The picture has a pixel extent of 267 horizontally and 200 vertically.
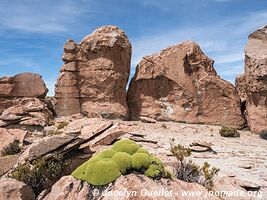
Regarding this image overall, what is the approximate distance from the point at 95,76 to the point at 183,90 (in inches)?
360

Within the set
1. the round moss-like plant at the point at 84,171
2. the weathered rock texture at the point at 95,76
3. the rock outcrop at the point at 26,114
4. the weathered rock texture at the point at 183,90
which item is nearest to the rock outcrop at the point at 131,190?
the round moss-like plant at the point at 84,171

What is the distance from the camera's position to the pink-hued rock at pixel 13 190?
9.06 meters

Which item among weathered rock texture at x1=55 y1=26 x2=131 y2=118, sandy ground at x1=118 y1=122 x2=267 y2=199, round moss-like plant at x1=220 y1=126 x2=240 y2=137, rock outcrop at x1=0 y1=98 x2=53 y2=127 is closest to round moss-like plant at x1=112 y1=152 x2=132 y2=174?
sandy ground at x1=118 y1=122 x2=267 y2=199

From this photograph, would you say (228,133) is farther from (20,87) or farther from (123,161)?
(20,87)

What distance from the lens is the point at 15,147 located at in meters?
17.4

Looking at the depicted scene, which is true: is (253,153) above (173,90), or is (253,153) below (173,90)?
below

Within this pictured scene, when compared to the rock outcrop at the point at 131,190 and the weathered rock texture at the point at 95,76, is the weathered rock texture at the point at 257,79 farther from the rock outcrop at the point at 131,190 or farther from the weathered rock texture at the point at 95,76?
the rock outcrop at the point at 131,190

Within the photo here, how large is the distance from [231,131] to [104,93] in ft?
41.8

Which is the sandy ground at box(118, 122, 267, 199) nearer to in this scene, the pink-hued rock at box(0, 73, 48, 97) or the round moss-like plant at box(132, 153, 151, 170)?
the round moss-like plant at box(132, 153, 151, 170)

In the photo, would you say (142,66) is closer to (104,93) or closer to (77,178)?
(104,93)

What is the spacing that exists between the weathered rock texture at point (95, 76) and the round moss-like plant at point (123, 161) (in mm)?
19214

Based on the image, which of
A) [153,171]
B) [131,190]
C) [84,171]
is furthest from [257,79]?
[131,190]

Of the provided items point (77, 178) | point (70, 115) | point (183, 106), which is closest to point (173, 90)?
point (183, 106)

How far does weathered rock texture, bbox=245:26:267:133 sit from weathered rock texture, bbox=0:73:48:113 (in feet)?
66.7
